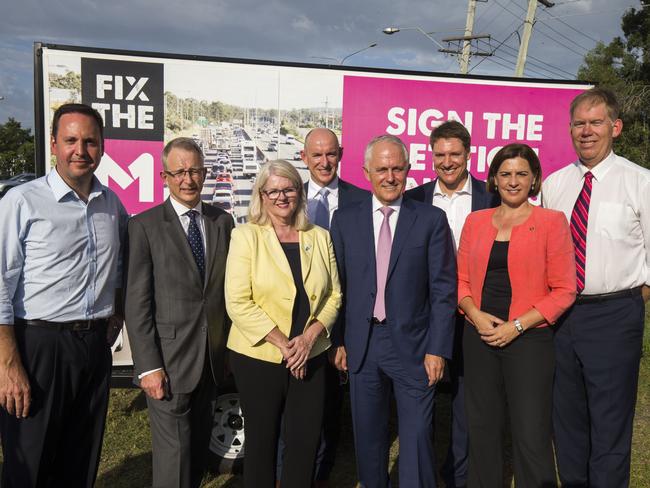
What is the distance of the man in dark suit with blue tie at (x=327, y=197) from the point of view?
3309 mm

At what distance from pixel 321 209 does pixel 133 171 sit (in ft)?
4.53

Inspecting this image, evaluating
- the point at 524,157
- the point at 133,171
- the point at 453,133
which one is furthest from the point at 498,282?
the point at 133,171

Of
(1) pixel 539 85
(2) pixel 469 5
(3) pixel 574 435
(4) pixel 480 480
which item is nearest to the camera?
(4) pixel 480 480

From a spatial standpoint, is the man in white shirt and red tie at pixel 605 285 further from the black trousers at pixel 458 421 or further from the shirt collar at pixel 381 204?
the shirt collar at pixel 381 204

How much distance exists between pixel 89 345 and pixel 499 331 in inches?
81.1

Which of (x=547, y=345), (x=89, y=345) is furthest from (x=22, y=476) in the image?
(x=547, y=345)

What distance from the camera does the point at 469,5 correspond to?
16.1 metres

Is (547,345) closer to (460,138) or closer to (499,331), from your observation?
(499,331)

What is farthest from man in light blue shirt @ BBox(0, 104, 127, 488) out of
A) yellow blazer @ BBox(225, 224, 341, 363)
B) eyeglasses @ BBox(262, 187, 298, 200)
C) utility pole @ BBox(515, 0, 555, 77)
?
utility pole @ BBox(515, 0, 555, 77)

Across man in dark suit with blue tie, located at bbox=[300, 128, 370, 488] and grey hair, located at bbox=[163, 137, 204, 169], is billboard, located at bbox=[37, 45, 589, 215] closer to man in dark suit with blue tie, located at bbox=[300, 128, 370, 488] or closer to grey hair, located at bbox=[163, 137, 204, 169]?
man in dark suit with blue tie, located at bbox=[300, 128, 370, 488]

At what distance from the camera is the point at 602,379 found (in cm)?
277

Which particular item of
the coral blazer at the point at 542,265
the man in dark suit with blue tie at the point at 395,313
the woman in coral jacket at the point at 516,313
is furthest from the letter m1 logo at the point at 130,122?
the coral blazer at the point at 542,265

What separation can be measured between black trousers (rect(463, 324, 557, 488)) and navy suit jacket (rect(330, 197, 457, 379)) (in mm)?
272

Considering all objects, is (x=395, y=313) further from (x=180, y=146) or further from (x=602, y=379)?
(x=180, y=146)
